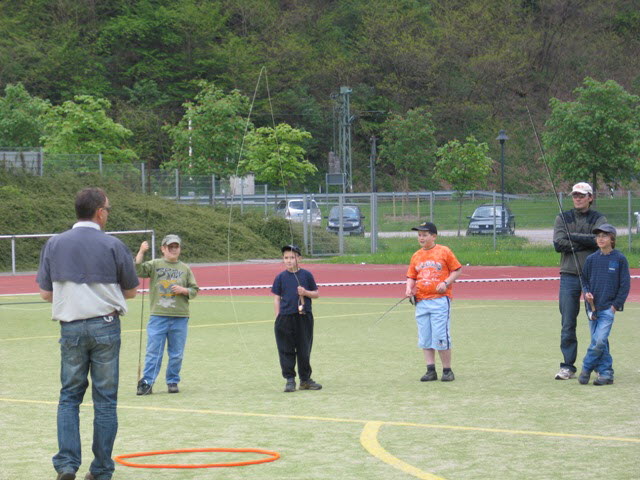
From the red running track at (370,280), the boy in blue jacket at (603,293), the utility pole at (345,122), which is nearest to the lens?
the boy in blue jacket at (603,293)

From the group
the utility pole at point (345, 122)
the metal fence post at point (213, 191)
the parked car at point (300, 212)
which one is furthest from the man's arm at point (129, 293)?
the metal fence post at point (213, 191)

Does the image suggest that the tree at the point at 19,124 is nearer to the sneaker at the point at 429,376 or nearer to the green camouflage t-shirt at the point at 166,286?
the green camouflage t-shirt at the point at 166,286

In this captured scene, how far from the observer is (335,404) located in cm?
1052

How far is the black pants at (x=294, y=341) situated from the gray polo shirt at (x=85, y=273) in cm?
435

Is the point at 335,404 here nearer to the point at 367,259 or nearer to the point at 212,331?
the point at 212,331

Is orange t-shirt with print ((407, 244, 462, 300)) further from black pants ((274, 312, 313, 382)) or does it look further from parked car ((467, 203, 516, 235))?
parked car ((467, 203, 516, 235))

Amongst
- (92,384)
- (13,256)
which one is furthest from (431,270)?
(13,256)

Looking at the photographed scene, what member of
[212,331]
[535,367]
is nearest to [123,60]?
[212,331]

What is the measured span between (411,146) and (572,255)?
186ft

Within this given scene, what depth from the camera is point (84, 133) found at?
53062mm

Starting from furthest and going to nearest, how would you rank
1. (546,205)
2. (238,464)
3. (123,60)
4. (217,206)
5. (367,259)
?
(123,60), (217,206), (546,205), (367,259), (238,464)

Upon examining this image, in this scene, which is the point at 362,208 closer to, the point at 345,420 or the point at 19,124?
the point at 19,124

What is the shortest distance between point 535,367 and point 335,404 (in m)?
3.46

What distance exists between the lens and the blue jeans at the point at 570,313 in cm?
1189
